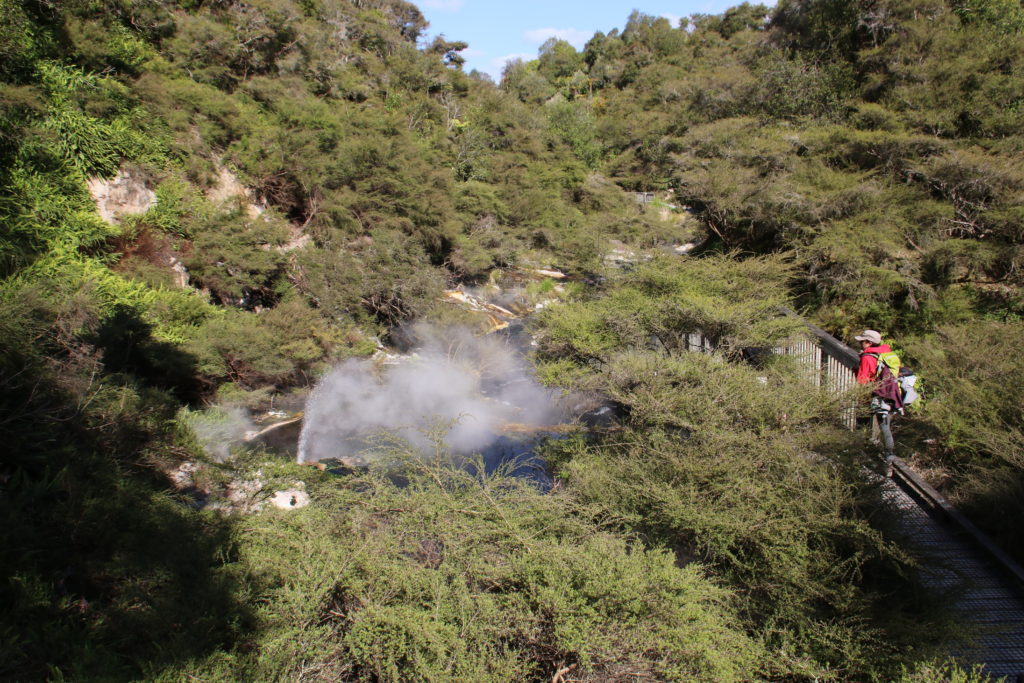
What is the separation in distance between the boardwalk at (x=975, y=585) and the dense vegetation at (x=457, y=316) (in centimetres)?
36

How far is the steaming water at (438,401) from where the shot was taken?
10250 millimetres

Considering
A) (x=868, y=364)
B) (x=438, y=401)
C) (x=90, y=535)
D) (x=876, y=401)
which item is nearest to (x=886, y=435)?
(x=876, y=401)

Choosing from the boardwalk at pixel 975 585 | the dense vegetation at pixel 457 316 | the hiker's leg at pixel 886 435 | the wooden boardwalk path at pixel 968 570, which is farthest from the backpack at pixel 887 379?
the boardwalk at pixel 975 585

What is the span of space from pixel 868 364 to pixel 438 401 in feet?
28.2

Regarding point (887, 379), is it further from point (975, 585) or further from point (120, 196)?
point (120, 196)

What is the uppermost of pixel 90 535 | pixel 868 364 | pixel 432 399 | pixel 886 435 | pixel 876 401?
pixel 868 364

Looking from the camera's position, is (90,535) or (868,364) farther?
(868,364)

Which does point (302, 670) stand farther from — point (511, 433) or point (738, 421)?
point (511, 433)

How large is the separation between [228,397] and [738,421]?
372 inches

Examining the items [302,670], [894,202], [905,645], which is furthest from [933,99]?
[302,670]

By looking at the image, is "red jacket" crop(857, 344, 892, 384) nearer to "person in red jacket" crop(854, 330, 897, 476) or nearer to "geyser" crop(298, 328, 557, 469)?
"person in red jacket" crop(854, 330, 897, 476)

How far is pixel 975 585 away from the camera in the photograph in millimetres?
4406

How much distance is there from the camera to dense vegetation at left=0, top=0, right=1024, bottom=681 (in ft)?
13.0

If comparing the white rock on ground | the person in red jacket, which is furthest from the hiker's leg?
the white rock on ground
